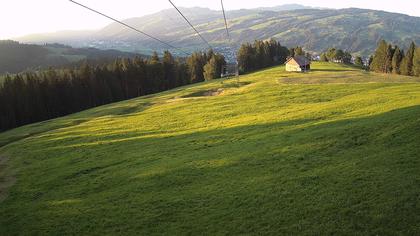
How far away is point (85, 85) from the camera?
11531 cm

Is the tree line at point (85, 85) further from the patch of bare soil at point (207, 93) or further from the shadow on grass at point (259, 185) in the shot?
the shadow on grass at point (259, 185)

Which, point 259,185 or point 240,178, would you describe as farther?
point 240,178

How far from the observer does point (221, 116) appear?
53469mm

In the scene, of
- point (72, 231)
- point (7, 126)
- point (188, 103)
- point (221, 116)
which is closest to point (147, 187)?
point (72, 231)

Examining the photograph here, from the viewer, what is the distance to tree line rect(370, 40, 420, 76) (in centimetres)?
11550

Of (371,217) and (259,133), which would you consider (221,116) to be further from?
(371,217)

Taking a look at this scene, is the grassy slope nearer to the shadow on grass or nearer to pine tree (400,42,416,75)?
the shadow on grass

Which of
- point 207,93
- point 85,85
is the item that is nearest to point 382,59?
point 207,93

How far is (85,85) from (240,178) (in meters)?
100.0

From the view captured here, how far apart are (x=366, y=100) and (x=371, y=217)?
33507mm

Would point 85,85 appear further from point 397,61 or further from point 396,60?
point 397,61

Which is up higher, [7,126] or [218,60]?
[218,60]

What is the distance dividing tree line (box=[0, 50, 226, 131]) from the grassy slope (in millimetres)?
55570

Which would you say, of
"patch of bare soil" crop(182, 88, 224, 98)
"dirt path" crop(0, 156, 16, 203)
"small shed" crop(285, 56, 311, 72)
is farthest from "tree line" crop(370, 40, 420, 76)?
"dirt path" crop(0, 156, 16, 203)
